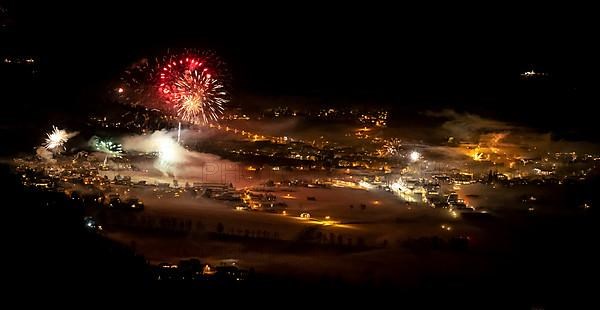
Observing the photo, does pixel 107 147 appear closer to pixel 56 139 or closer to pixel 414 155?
pixel 56 139

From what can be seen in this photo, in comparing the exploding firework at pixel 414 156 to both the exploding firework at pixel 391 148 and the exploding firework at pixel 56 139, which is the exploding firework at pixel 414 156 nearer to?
the exploding firework at pixel 391 148

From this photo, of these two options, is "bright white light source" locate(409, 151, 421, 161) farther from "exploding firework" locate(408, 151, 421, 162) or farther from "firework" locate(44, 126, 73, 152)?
"firework" locate(44, 126, 73, 152)

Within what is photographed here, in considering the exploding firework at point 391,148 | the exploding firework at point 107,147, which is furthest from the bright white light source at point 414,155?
the exploding firework at point 107,147

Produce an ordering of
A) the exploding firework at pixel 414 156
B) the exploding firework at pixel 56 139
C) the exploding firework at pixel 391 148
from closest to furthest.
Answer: the exploding firework at pixel 414 156 → the exploding firework at pixel 391 148 → the exploding firework at pixel 56 139

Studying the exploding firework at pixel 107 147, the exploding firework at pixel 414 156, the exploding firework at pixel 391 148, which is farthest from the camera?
the exploding firework at pixel 107 147

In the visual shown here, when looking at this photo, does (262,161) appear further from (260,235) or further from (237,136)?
(260,235)

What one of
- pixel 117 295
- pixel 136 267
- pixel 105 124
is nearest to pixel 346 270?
pixel 136 267
